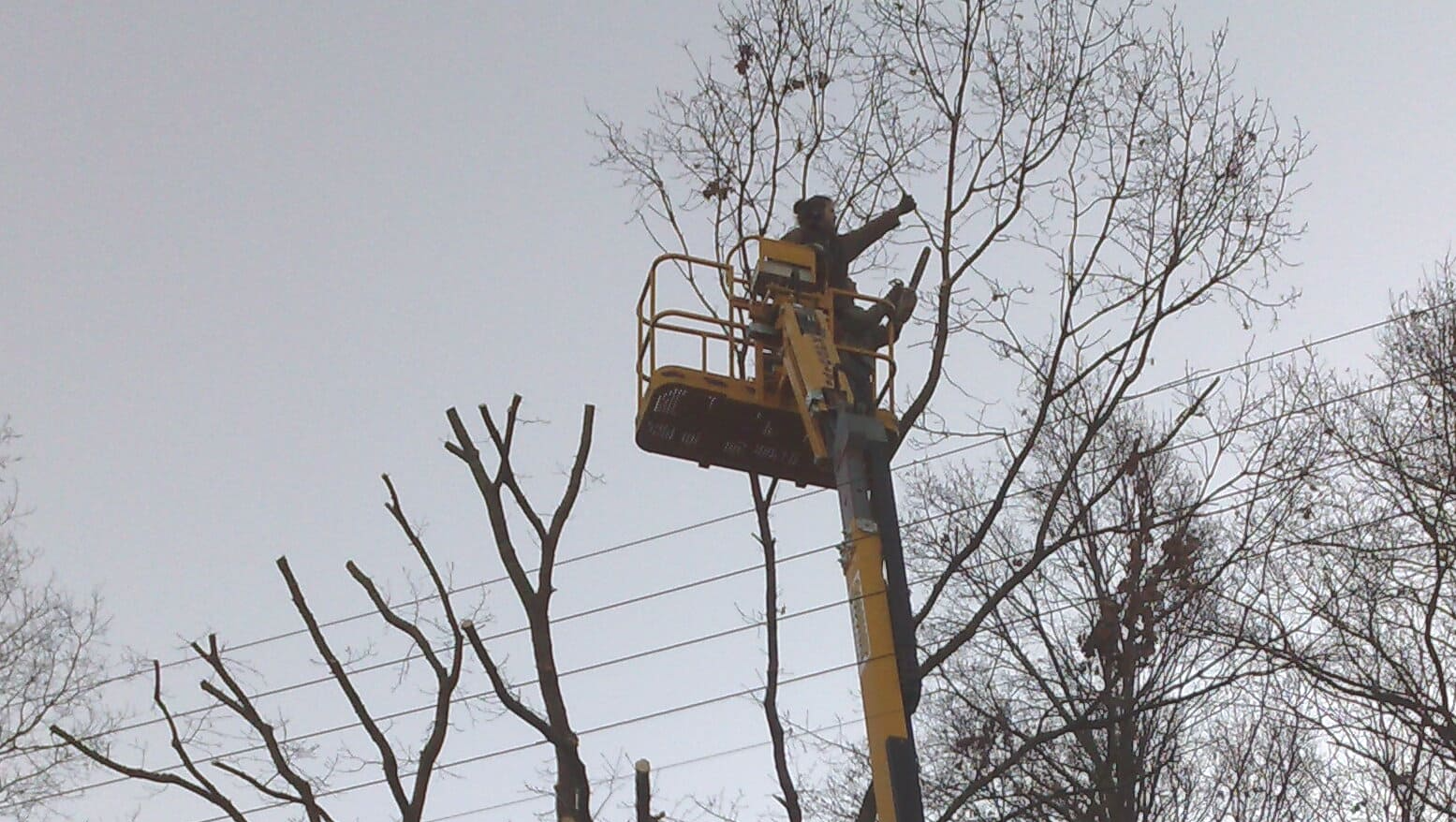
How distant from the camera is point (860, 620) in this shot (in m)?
7.64

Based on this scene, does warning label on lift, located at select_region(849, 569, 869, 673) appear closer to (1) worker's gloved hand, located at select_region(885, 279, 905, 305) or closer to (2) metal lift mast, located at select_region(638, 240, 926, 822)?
(2) metal lift mast, located at select_region(638, 240, 926, 822)

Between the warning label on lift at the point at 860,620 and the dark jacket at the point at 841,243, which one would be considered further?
the dark jacket at the point at 841,243

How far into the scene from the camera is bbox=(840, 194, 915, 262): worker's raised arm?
33.8 feet

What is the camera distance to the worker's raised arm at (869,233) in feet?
33.8

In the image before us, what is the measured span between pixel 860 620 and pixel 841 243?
3.49 metres

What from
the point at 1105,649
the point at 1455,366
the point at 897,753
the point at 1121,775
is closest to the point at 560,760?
the point at 897,753

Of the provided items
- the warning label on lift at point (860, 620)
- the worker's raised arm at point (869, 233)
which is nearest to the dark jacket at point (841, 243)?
the worker's raised arm at point (869, 233)

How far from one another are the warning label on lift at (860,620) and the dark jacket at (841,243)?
290cm

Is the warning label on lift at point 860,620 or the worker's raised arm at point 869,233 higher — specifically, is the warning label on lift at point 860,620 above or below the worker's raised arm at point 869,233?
below

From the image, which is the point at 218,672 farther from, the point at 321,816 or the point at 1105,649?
the point at 1105,649

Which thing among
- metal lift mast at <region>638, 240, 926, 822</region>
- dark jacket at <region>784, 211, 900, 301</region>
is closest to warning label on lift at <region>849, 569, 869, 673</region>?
metal lift mast at <region>638, 240, 926, 822</region>

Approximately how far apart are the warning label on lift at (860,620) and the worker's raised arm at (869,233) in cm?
323

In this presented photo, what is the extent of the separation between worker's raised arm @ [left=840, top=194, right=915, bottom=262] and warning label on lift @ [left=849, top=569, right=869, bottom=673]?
323cm

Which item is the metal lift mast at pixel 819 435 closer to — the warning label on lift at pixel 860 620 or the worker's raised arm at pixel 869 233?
→ the warning label on lift at pixel 860 620
